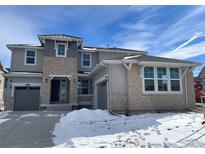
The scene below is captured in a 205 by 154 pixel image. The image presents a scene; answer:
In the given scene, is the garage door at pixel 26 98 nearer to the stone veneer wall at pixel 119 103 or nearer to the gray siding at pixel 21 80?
the gray siding at pixel 21 80

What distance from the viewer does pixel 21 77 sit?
14430mm

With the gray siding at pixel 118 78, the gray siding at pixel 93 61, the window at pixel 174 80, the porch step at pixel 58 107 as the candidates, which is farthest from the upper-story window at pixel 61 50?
the window at pixel 174 80

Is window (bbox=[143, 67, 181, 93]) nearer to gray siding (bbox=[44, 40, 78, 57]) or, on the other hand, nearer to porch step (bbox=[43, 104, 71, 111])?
porch step (bbox=[43, 104, 71, 111])

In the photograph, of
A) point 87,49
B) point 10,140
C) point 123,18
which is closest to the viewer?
point 10,140

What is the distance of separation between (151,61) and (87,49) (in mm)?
7488

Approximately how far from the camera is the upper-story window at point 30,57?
1514 centimetres

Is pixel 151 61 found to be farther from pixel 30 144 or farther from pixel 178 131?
pixel 30 144

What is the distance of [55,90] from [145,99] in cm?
874

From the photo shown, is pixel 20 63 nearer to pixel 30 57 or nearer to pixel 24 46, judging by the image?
pixel 30 57

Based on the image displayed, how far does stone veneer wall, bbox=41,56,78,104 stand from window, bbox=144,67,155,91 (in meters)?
6.51

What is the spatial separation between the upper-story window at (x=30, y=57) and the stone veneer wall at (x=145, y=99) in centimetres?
934

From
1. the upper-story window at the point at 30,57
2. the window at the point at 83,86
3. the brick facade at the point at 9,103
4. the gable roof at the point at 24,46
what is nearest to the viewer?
the brick facade at the point at 9,103

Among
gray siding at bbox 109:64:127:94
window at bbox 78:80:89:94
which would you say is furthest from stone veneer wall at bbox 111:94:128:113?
window at bbox 78:80:89:94

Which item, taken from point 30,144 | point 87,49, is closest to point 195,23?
point 30,144
